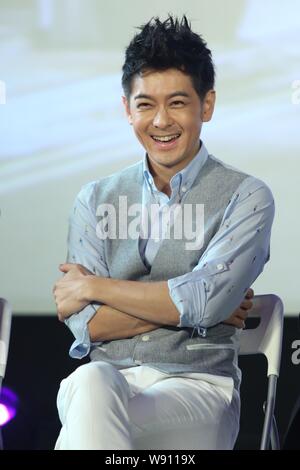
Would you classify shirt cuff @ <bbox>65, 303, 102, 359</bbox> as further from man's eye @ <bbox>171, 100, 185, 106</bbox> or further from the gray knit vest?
man's eye @ <bbox>171, 100, 185, 106</bbox>

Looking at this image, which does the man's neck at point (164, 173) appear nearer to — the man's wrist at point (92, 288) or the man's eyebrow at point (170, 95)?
the man's eyebrow at point (170, 95)

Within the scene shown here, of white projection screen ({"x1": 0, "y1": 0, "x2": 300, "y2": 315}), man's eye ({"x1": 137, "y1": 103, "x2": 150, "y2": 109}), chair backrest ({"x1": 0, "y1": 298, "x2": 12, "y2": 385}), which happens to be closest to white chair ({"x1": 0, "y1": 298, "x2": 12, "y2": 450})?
chair backrest ({"x1": 0, "y1": 298, "x2": 12, "y2": 385})

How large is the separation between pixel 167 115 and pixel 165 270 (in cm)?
50

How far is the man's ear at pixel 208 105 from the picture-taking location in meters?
3.40

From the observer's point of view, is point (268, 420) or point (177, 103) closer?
point (268, 420)

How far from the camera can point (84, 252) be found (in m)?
3.29

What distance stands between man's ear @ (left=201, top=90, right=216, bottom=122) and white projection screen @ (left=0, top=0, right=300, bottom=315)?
30 centimetres

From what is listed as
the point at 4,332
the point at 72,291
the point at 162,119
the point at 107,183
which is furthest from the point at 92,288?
the point at 162,119

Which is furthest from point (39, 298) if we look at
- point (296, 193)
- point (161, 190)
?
point (296, 193)

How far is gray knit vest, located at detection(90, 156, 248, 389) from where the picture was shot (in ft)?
10.3

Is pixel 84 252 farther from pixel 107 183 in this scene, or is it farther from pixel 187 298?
pixel 187 298

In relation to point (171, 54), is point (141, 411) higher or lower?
lower

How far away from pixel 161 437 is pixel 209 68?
4.10 feet

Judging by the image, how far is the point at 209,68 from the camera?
11.2ft
